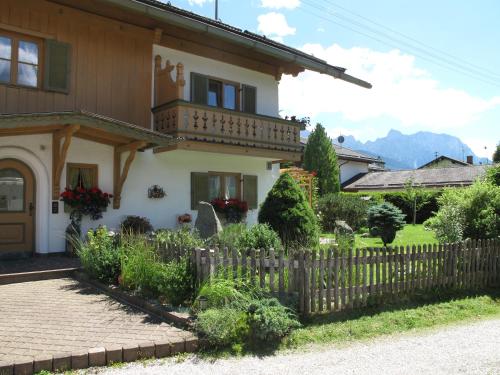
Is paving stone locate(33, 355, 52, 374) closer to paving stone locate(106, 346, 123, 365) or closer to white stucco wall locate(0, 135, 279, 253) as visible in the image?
paving stone locate(106, 346, 123, 365)

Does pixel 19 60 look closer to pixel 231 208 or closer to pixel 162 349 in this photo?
pixel 231 208

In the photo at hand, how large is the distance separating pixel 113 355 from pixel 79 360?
0.36m

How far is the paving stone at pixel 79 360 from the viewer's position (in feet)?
15.4

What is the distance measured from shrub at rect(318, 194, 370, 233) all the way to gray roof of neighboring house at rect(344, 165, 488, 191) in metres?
14.7

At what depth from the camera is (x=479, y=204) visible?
33.4ft

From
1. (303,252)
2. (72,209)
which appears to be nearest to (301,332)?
(303,252)

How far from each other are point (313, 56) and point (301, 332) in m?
13.1

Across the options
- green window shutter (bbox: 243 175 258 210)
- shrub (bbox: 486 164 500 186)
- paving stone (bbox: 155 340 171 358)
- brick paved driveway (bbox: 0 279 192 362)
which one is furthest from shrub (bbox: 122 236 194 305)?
shrub (bbox: 486 164 500 186)

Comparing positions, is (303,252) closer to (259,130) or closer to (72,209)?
(72,209)

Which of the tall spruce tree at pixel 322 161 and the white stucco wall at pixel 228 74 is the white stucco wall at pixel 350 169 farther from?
the white stucco wall at pixel 228 74

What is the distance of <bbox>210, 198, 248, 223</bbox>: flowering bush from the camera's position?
1434cm

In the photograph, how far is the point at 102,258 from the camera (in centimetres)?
829

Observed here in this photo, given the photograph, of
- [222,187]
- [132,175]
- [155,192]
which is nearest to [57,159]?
[132,175]

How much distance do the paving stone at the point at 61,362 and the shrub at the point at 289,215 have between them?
20.9ft
